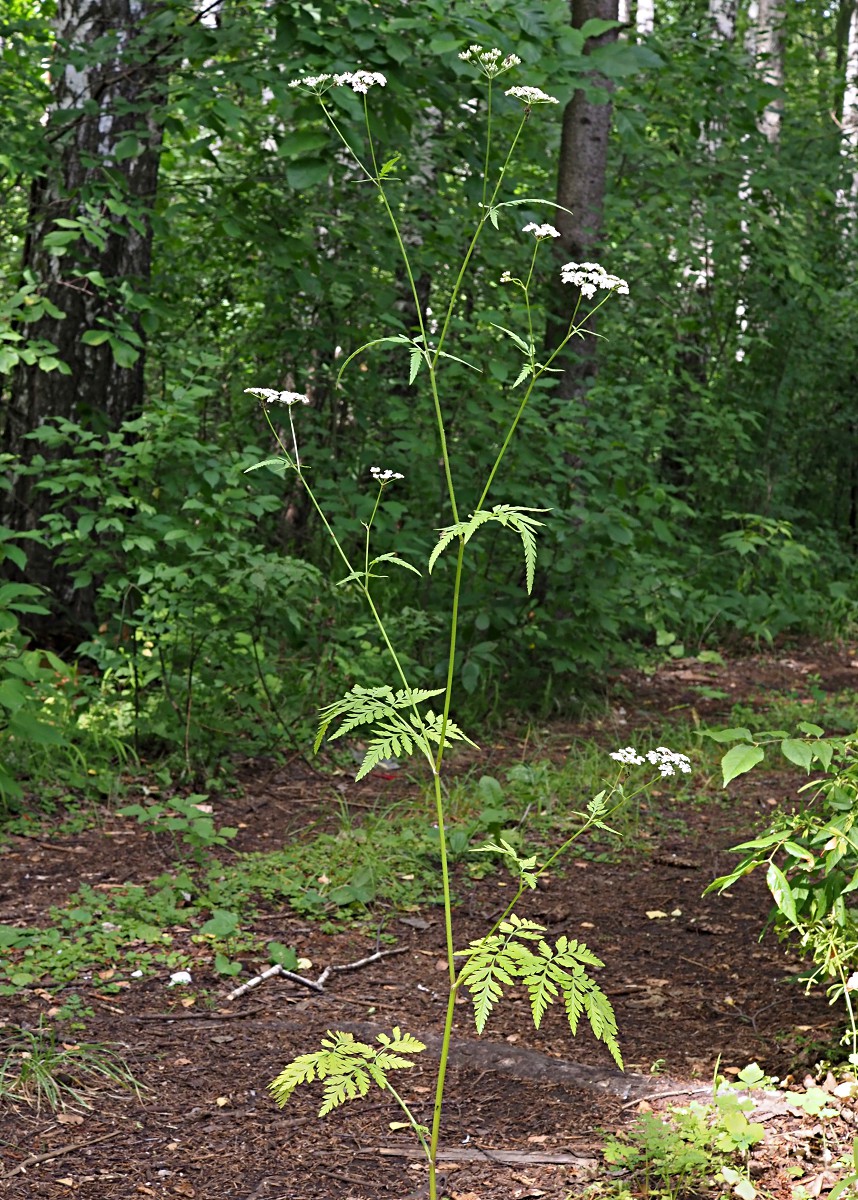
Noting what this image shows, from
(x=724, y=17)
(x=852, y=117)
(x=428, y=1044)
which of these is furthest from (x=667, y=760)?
(x=852, y=117)

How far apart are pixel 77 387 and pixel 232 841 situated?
2.56 meters

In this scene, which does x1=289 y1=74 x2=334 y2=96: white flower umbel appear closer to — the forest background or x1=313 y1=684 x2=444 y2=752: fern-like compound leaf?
x1=313 y1=684 x2=444 y2=752: fern-like compound leaf

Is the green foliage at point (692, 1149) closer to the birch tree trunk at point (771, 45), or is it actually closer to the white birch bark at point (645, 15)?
the white birch bark at point (645, 15)

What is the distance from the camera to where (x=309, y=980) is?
11.2 feet

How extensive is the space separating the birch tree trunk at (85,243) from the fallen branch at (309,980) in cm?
299

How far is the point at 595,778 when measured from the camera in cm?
496

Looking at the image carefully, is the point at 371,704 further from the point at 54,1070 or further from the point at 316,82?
the point at 54,1070

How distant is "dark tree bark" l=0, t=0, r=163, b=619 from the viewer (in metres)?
5.57

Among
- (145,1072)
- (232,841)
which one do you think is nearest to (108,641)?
(232,841)

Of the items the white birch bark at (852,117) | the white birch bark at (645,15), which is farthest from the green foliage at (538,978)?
the white birch bark at (645,15)

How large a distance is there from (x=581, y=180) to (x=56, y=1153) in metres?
5.61

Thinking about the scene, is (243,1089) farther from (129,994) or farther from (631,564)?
(631,564)

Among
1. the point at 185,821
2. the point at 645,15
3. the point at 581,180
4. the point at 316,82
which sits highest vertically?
the point at 645,15

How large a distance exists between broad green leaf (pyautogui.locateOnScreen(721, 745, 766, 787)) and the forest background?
2.54 meters
